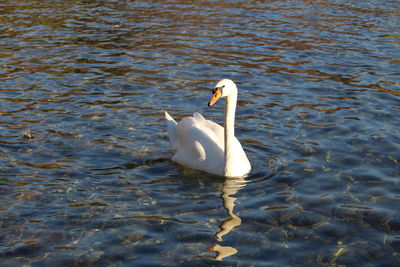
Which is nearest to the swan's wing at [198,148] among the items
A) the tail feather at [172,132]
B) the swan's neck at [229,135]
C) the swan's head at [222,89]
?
the tail feather at [172,132]

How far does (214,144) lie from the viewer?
11102 millimetres

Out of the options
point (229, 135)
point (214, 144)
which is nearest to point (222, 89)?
point (229, 135)

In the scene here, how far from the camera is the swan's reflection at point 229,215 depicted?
8.11m

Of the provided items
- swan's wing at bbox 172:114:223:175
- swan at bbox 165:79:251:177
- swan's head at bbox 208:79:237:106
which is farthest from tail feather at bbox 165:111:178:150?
swan's head at bbox 208:79:237:106

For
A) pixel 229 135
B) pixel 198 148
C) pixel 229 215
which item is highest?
pixel 229 135

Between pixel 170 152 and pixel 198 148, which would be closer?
pixel 198 148

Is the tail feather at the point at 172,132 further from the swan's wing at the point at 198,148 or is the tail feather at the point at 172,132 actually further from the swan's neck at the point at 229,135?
the swan's neck at the point at 229,135

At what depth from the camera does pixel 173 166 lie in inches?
442

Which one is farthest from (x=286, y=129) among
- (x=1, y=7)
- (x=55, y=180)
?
(x=1, y=7)

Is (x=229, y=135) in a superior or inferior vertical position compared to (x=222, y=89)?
inferior

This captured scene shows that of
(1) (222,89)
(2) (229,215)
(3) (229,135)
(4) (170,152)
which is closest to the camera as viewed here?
(2) (229,215)

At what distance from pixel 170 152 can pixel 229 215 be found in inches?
119

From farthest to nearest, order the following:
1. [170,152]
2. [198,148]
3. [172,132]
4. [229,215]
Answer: [172,132], [170,152], [198,148], [229,215]

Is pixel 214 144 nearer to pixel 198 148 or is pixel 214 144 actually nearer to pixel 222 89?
pixel 198 148
